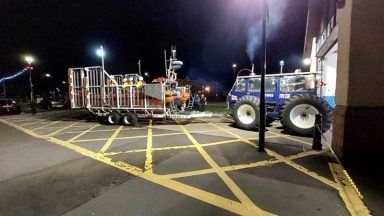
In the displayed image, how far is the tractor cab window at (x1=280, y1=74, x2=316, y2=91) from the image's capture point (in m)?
9.93

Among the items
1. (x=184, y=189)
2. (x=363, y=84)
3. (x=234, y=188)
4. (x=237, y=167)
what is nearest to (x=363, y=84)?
(x=363, y=84)

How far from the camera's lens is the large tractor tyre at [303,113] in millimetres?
8484

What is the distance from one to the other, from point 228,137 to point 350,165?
4051mm

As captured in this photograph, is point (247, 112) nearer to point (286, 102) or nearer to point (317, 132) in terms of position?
point (286, 102)

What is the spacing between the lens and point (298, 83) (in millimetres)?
10117

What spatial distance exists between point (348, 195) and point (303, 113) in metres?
5.45

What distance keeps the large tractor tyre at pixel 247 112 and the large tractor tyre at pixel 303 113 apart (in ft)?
3.92

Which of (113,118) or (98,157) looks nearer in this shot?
(98,157)

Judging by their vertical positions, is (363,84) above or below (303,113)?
above

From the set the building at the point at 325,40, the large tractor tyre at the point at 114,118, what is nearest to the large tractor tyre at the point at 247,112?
the building at the point at 325,40

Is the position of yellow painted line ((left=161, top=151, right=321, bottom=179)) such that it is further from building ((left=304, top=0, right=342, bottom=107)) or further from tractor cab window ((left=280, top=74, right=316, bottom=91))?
building ((left=304, top=0, right=342, bottom=107))

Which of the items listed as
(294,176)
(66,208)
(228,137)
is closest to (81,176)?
(66,208)

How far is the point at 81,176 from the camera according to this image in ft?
16.5

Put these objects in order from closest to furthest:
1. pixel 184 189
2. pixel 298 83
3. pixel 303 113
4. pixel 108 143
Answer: pixel 184 189 → pixel 108 143 → pixel 303 113 → pixel 298 83
